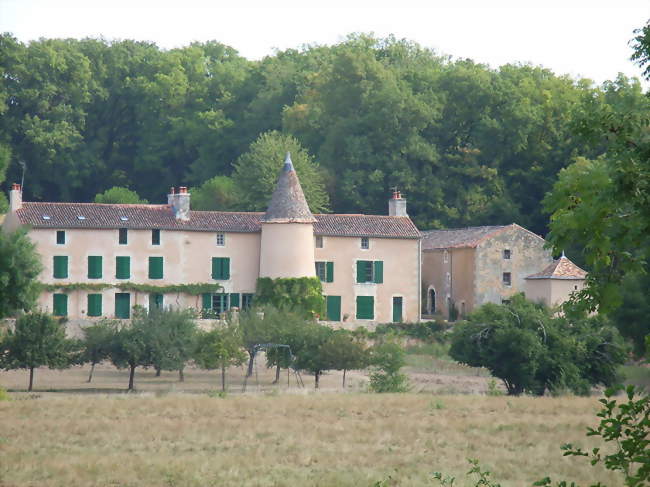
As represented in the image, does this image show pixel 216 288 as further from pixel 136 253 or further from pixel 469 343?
pixel 469 343

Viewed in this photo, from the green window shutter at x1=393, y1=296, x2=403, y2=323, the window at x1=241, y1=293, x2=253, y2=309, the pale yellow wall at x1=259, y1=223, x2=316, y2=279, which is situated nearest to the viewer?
the pale yellow wall at x1=259, y1=223, x2=316, y2=279

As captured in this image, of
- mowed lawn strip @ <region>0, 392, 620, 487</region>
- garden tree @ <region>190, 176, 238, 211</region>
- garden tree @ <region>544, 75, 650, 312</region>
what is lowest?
mowed lawn strip @ <region>0, 392, 620, 487</region>

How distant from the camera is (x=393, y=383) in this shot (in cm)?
4097

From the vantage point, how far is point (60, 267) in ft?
164

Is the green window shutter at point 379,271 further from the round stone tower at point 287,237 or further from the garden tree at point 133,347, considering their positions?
the garden tree at point 133,347

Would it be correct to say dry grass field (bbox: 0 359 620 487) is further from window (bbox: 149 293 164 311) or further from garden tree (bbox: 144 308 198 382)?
window (bbox: 149 293 164 311)

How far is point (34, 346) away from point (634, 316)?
20676mm

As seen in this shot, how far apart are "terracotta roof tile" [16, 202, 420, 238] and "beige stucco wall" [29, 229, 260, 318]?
12.4 inches

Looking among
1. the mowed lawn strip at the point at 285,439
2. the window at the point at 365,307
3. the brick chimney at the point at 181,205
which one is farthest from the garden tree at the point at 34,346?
the window at the point at 365,307

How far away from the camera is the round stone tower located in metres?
50.8

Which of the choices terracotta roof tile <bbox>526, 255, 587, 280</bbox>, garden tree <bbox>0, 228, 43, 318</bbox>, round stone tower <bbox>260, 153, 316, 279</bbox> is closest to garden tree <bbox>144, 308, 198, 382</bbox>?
garden tree <bbox>0, 228, 43, 318</bbox>

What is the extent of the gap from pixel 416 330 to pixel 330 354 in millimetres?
9582

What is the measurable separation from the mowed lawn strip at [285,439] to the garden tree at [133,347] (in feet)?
15.2

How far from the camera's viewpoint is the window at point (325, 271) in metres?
53.1
